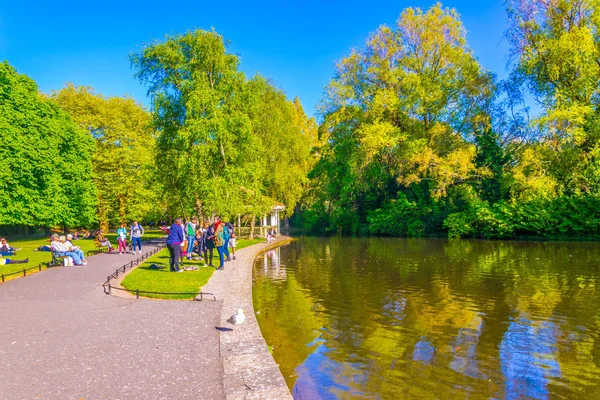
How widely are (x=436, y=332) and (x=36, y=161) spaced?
32.6 meters

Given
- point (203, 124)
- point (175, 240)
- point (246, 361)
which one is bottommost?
point (246, 361)

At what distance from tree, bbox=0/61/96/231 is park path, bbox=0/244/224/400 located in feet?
72.4

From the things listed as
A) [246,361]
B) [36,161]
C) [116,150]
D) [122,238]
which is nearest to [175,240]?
[122,238]

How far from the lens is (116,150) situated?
1629 inches

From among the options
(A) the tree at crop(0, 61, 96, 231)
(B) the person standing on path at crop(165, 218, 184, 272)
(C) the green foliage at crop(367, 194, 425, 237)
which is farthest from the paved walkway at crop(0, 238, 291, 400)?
(C) the green foliage at crop(367, 194, 425, 237)

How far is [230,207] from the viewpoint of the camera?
28078 millimetres

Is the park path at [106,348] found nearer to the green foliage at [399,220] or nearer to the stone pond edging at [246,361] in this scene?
the stone pond edging at [246,361]

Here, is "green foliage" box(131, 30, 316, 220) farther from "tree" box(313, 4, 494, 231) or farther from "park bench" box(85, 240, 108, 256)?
"tree" box(313, 4, 494, 231)

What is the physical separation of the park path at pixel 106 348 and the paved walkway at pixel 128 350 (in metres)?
0.01

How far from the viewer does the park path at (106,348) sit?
5430 mm

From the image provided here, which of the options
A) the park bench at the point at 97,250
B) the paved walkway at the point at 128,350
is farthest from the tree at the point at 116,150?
the paved walkway at the point at 128,350

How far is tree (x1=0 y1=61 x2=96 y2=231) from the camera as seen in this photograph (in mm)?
29766

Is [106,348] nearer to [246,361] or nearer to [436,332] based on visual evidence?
[246,361]

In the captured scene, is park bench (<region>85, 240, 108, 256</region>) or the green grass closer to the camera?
the green grass
